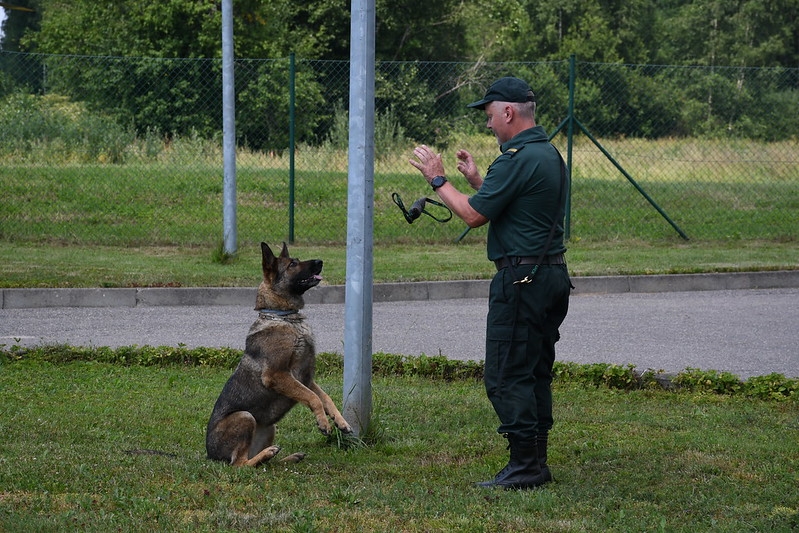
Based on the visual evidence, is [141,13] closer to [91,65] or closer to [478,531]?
[91,65]

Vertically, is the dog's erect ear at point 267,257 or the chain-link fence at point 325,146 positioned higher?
the chain-link fence at point 325,146

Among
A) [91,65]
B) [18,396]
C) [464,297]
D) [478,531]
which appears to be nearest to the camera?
[478,531]

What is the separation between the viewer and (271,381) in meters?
5.88

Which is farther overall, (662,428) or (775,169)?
(775,169)

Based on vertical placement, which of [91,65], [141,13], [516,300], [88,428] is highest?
[141,13]

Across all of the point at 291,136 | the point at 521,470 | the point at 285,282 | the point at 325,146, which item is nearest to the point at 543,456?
the point at 521,470

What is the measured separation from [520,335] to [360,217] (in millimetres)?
1419

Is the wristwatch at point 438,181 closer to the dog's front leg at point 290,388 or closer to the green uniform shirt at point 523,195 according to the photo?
the green uniform shirt at point 523,195

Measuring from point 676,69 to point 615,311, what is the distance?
280 inches

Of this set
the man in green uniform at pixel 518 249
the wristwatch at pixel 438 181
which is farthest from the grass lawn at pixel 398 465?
the wristwatch at pixel 438 181

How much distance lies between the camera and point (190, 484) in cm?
516

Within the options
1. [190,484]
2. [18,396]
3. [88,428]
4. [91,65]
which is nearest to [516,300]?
[190,484]

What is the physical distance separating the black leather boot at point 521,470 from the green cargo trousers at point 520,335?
0.06 metres

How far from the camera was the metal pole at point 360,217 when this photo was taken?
616 centimetres
